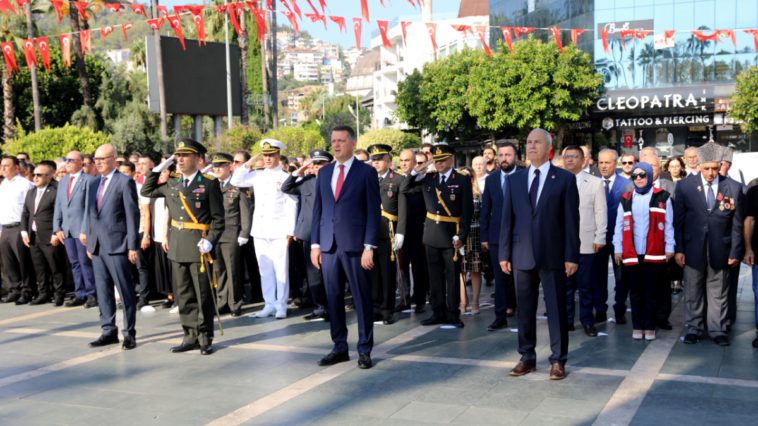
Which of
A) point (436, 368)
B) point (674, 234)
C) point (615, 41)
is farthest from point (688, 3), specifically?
point (436, 368)

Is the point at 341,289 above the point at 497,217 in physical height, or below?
below

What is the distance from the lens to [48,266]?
33.3 ft

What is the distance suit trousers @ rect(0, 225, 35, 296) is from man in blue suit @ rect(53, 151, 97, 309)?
723mm

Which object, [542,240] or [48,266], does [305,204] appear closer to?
[542,240]

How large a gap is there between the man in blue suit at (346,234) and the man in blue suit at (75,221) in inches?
121

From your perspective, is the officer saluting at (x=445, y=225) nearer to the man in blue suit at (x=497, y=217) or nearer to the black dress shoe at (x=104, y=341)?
the man in blue suit at (x=497, y=217)

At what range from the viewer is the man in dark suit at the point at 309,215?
8156mm

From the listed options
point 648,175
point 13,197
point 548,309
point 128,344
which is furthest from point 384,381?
point 13,197

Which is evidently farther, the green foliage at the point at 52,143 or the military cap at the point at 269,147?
the green foliage at the point at 52,143

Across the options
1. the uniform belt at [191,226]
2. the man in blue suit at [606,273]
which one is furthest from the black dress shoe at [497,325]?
the uniform belt at [191,226]

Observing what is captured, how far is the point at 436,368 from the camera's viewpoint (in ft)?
19.5

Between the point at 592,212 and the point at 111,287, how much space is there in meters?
5.38

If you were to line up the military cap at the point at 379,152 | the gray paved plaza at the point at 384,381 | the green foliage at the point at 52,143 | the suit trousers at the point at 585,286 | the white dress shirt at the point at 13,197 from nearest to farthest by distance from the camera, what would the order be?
1. the gray paved plaza at the point at 384,381
2. the suit trousers at the point at 585,286
3. the military cap at the point at 379,152
4. the white dress shirt at the point at 13,197
5. the green foliage at the point at 52,143

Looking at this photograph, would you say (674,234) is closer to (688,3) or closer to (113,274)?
(113,274)
